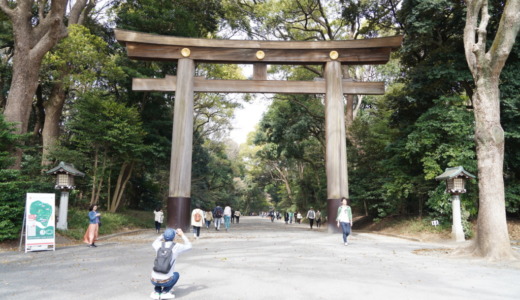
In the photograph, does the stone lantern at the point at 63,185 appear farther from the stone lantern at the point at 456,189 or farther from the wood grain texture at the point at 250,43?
the stone lantern at the point at 456,189

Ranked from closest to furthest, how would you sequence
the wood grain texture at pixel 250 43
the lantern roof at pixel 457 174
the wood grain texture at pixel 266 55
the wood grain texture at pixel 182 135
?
the lantern roof at pixel 457 174 → the wood grain texture at pixel 182 135 → the wood grain texture at pixel 250 43 → the wood grain texture at pixel 266 55

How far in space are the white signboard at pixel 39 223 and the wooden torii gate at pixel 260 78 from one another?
4158 mm

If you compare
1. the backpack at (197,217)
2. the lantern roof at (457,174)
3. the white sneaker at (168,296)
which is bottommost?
the white sneaker at (168,296)

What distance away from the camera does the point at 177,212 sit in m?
12.9

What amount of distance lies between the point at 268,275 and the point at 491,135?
633 cm

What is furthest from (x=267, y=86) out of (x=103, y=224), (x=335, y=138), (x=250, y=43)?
(x=103, y=224)

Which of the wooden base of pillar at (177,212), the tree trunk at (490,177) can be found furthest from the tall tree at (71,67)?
the tree trunk at (490,177)

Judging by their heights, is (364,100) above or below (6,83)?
above

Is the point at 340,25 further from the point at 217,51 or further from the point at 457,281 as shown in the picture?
the point at 457,281

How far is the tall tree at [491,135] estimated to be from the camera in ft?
26.5

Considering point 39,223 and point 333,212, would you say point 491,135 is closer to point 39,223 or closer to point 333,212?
point 333,212

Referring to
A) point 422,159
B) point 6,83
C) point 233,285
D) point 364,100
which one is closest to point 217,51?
point 422,159

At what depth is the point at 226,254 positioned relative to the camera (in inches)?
332

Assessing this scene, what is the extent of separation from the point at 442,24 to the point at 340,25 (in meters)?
8.23
